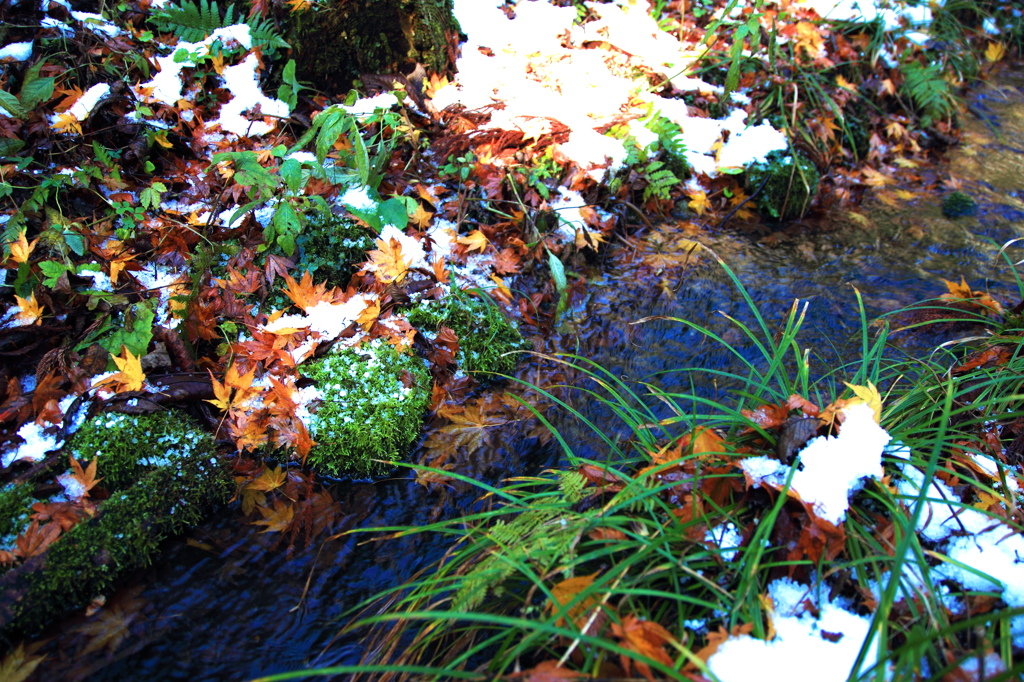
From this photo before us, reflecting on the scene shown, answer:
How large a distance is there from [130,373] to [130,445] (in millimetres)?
287

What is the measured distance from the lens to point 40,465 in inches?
80.7

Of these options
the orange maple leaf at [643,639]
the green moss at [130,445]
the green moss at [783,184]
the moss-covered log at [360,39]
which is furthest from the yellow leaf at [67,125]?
the green moss at [783,184]

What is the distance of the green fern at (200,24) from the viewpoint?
3.25 meters

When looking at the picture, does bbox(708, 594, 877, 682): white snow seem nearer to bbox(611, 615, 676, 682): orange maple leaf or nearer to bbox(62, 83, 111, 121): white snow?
bbox(611, 615, 676, 682): orange maple leaf

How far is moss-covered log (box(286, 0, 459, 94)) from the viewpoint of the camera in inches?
137

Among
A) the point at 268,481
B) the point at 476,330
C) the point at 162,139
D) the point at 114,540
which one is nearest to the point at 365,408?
the point at 268,481

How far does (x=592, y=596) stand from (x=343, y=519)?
1.12 m

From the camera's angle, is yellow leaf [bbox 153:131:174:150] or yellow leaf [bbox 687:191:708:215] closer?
yellow leaf [bbox 153:131:174:150]

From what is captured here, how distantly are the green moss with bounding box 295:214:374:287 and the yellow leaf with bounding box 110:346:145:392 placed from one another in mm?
829

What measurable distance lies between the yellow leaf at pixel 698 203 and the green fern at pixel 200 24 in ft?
8.83

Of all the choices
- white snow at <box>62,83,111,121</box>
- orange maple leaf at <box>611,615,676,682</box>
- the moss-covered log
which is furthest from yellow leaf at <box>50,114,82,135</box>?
orange maple leaf at <box>611,615,676,682</box>

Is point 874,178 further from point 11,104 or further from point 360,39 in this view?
point 11,104

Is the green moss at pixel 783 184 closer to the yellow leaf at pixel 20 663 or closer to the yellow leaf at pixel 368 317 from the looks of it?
the yellow leaf at pixel 368 317

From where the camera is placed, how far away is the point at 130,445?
2123 millimetres
